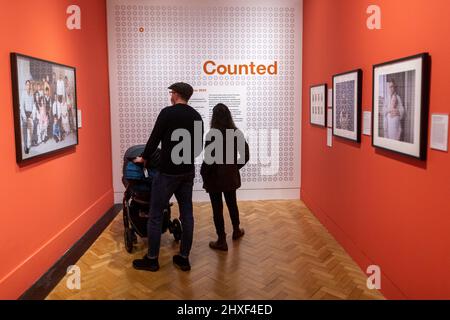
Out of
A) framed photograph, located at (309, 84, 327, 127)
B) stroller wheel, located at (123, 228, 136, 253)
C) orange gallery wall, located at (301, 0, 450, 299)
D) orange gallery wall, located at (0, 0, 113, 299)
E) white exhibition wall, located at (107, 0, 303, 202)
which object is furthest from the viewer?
white exhibition wall, located at (107, 0, 303, 202)

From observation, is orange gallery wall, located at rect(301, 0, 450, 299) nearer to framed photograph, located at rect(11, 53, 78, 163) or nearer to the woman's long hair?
the woman's long hair

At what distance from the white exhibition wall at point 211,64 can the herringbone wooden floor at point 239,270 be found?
1757 mm

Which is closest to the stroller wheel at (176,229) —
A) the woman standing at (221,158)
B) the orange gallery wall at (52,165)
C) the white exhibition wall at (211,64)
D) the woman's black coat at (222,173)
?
the woman standing at (221,158)

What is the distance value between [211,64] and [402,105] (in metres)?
3.76

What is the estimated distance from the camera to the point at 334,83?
4.43 m

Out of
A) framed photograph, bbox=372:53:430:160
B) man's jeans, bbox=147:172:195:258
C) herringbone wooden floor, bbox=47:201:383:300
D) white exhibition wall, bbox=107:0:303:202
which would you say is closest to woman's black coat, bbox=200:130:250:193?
man's jeans, bbox=147:172:195:258

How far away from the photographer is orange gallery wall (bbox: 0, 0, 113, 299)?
299 centimetres

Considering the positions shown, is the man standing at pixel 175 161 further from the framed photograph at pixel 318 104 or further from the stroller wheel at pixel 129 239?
the framed photograph at pixel 318 104

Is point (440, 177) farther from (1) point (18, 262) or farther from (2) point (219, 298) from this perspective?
(1) point (18, 262)

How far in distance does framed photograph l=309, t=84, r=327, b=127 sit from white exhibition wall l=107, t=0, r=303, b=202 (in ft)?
2.45

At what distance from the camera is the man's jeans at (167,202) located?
139 inches

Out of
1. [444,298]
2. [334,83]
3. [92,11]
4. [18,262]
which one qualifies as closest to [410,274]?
[444,298]

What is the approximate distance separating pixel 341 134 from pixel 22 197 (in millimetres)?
3037

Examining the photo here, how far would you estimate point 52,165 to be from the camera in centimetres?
384
